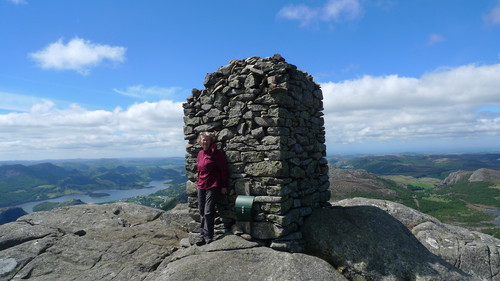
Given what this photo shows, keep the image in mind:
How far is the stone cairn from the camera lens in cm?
850

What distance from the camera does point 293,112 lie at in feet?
31.4

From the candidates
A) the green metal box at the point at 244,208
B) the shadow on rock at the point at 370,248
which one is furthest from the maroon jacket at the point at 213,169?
the shadow on rock at the point at 370,248

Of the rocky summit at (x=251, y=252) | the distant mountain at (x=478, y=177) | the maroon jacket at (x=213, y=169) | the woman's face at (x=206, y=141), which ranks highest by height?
the woman's face at (x=206, y=141)

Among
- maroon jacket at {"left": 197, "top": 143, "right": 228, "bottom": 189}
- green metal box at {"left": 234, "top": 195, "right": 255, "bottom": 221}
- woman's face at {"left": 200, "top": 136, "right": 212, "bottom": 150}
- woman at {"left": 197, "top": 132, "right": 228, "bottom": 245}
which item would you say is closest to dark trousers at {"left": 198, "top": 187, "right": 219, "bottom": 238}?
woman at {"left": 197, "top": 132, "right": 228, "bottom": 245}

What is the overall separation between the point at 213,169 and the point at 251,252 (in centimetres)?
308

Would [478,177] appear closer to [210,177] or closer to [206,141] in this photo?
[210,177]

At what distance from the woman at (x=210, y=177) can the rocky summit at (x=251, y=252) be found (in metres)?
0.76

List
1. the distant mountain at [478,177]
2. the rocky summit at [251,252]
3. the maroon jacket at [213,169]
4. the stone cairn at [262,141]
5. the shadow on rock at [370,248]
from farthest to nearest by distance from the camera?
the distant mountain at [478,177] → the maroon jacket at [213,169] → the stone cairn at [262,141] → the shadow on rock at [370,248] → the rocky summit at [251,252]

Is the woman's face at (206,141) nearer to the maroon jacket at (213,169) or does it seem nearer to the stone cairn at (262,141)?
the maroon jacket at (213,169)

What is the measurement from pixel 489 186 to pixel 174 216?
225m

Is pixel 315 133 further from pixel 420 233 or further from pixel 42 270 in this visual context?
pixel 42 270

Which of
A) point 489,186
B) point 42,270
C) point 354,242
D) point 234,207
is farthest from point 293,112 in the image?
point 489,186

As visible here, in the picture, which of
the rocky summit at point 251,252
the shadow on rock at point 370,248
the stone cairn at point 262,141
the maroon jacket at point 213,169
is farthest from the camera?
the maroon jacket at point 213,169

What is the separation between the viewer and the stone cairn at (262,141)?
8500mm
